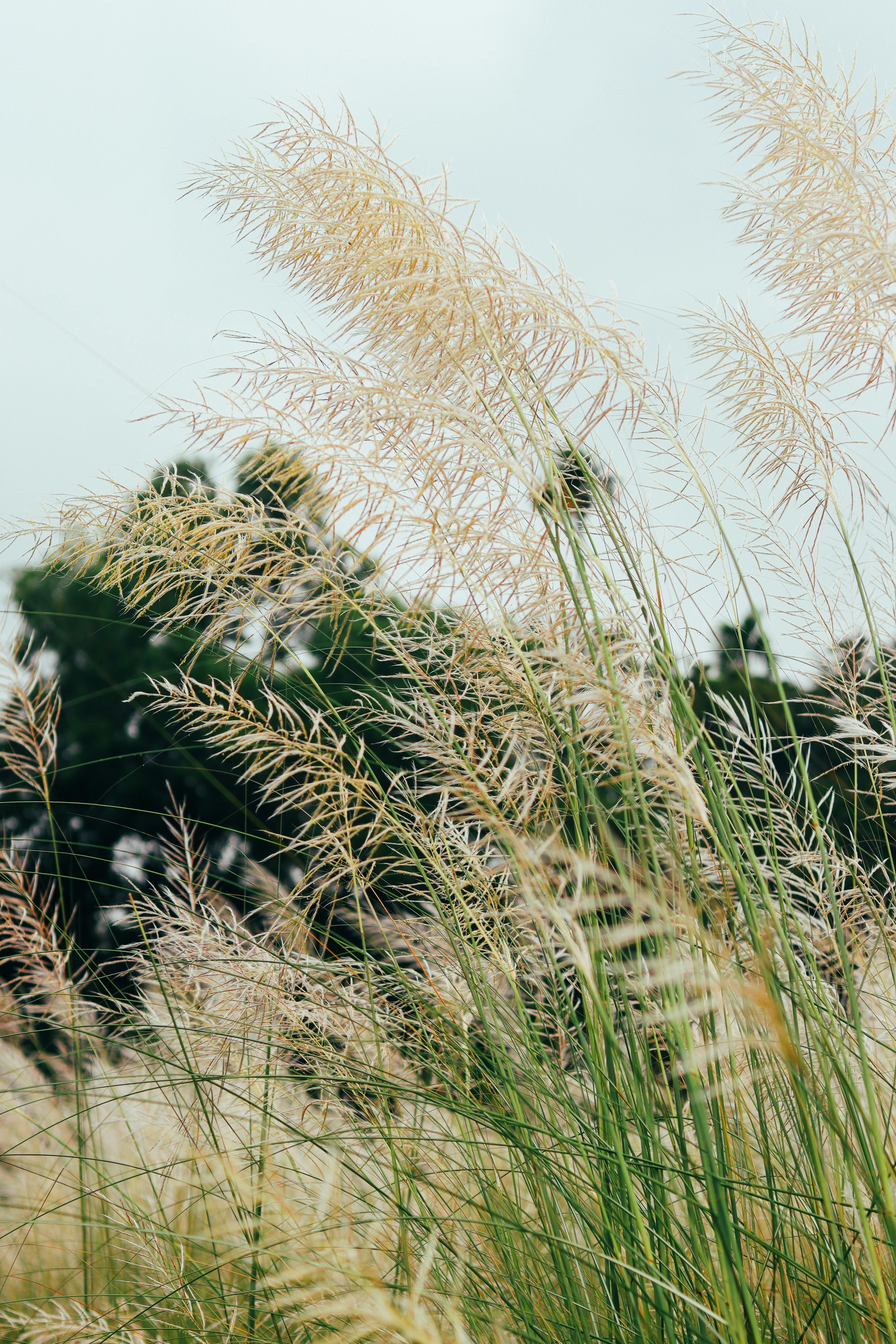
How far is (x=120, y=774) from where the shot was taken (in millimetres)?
13172

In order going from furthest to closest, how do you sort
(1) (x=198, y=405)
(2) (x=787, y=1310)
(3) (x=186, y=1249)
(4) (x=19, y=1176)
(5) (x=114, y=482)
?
(4) (x=19, y=1176), (3) (x=186, y=1249), (5) (x=114, y=482), (1) (x=198, y=405), (2) (x=787, y=1310)

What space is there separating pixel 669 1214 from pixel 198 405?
1745 millimetres

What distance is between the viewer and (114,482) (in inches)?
77.6

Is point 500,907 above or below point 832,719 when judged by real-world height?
below

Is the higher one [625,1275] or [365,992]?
[625,1275]

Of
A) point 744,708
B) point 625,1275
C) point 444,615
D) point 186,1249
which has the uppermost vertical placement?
point 744,708

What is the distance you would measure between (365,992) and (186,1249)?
3.19 ft

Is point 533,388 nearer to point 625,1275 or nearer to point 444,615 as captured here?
point 444,615

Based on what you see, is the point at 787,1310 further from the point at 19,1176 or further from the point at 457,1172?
the point at 19,1176

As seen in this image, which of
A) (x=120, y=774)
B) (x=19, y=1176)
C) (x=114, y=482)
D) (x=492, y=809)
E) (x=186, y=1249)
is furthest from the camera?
(x=120, y=774)

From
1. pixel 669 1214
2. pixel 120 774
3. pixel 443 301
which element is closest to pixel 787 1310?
pixel 669 1214

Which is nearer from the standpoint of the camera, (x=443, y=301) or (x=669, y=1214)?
(x=669, y=1214)

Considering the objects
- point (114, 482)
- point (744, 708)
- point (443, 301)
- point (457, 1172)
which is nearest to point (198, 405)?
point (114, 482)

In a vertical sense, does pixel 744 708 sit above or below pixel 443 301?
below
